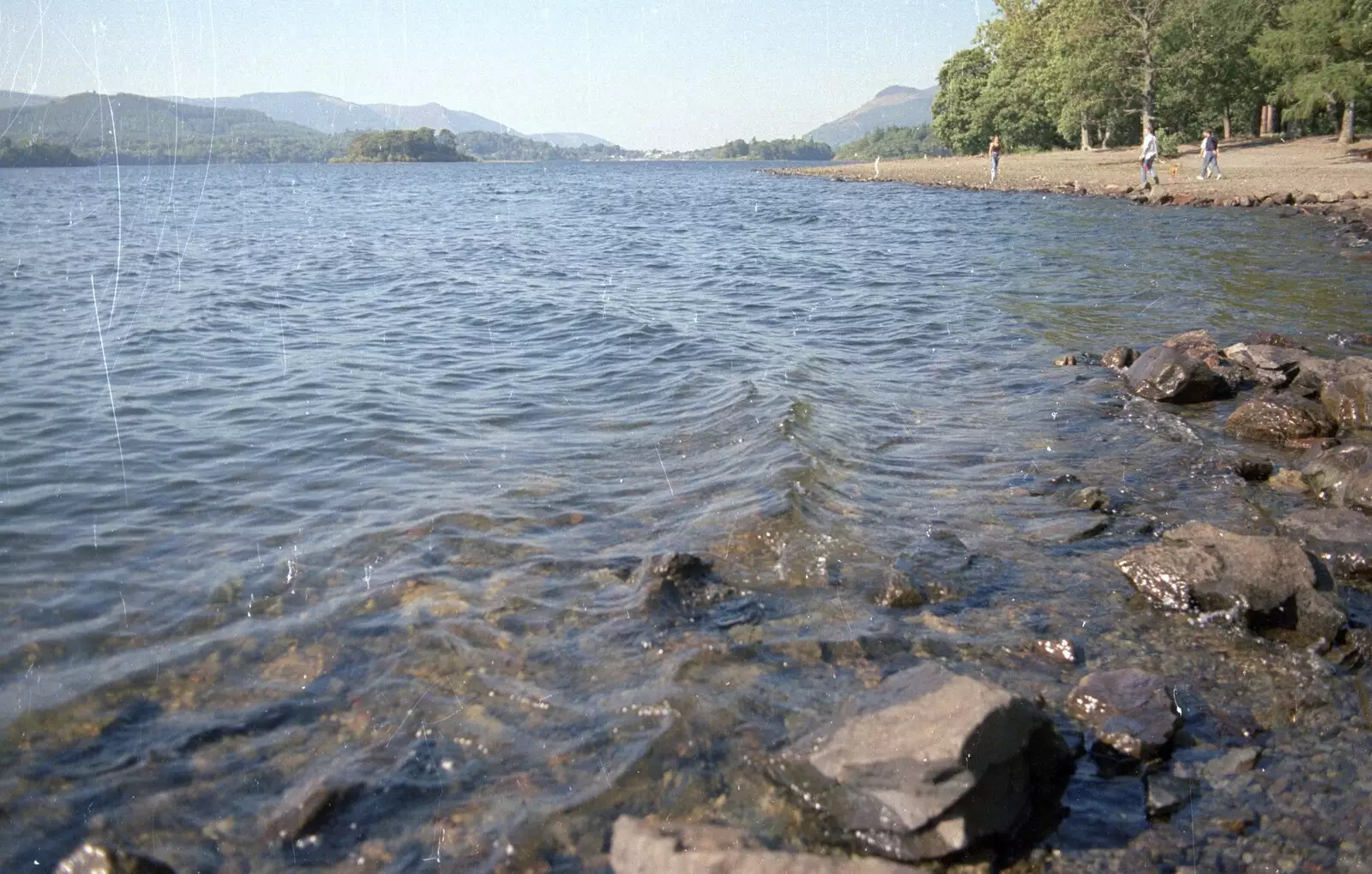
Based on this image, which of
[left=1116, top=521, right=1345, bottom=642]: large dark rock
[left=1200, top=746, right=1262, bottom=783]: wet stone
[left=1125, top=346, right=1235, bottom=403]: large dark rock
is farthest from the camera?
[left=1125, top=346, right=1235, bottom=403]: large dark rock

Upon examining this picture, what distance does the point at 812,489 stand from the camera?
8.11 m

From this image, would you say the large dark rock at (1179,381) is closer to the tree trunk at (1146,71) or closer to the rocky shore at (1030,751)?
the rocky shore at (1030,751)

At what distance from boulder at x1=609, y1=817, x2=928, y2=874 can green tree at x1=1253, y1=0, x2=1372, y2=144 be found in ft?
152

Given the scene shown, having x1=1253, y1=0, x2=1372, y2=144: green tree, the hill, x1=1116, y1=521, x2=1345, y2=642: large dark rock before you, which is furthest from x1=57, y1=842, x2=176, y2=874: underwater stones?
x1=1253, y1=0, x2=1372, y2=144: green tree

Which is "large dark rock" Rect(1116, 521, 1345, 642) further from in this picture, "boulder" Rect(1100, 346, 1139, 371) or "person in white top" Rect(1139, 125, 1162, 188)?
"person in white top" Rect(1139, 125, 1162, 188)

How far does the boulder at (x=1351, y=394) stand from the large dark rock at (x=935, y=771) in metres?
7.43

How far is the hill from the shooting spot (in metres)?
26.4

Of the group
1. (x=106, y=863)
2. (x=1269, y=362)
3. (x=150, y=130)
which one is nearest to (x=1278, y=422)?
(x=1269, y=362)

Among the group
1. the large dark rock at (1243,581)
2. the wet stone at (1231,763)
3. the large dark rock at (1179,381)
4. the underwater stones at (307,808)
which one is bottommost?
the underwater stones at (307,808)

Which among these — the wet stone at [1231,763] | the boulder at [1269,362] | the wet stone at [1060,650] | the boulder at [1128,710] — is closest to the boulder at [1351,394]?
the boulder at [1269,362]

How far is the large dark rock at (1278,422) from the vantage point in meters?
9.19

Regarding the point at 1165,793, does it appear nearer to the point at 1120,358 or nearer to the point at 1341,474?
the point at 1341,474

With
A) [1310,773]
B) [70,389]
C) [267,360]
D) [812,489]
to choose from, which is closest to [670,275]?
[267,360]

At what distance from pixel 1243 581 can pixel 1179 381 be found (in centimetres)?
556
